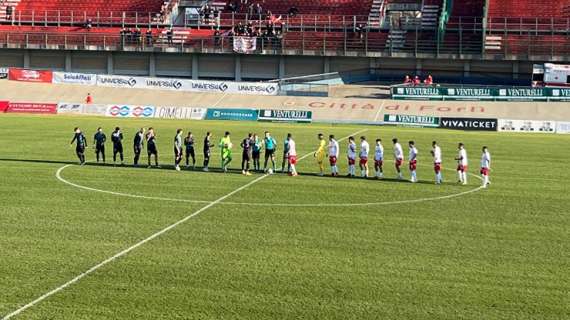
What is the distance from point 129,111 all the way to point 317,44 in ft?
76.2

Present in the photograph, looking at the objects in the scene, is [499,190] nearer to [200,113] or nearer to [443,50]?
[200,113]

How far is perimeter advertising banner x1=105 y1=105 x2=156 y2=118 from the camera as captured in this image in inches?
2415

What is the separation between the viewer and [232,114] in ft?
197

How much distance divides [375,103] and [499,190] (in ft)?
125

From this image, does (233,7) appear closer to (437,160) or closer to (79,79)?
(79,79)

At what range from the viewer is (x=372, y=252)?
17.8 m

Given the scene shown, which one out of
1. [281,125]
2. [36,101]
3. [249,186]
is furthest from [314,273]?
[36,101]

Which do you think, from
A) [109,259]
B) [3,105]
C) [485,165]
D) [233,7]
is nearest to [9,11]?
[3,105]

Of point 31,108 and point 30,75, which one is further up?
point 30,75

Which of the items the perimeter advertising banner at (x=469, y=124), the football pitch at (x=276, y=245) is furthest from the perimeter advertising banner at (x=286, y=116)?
the football pitch at (x=276, y=245)

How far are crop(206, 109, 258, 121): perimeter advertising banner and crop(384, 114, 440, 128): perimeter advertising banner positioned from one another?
10.8 metres

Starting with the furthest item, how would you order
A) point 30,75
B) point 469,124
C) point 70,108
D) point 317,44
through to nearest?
point 317,44 → point 30,75 → point 70,108 → point 469,124

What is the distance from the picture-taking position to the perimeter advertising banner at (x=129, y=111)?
61344 mm

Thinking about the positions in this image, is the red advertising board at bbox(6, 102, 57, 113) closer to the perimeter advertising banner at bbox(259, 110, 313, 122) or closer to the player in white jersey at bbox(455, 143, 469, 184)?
the perimeter advertising banner at bbox(259, 110, 313, 122)
